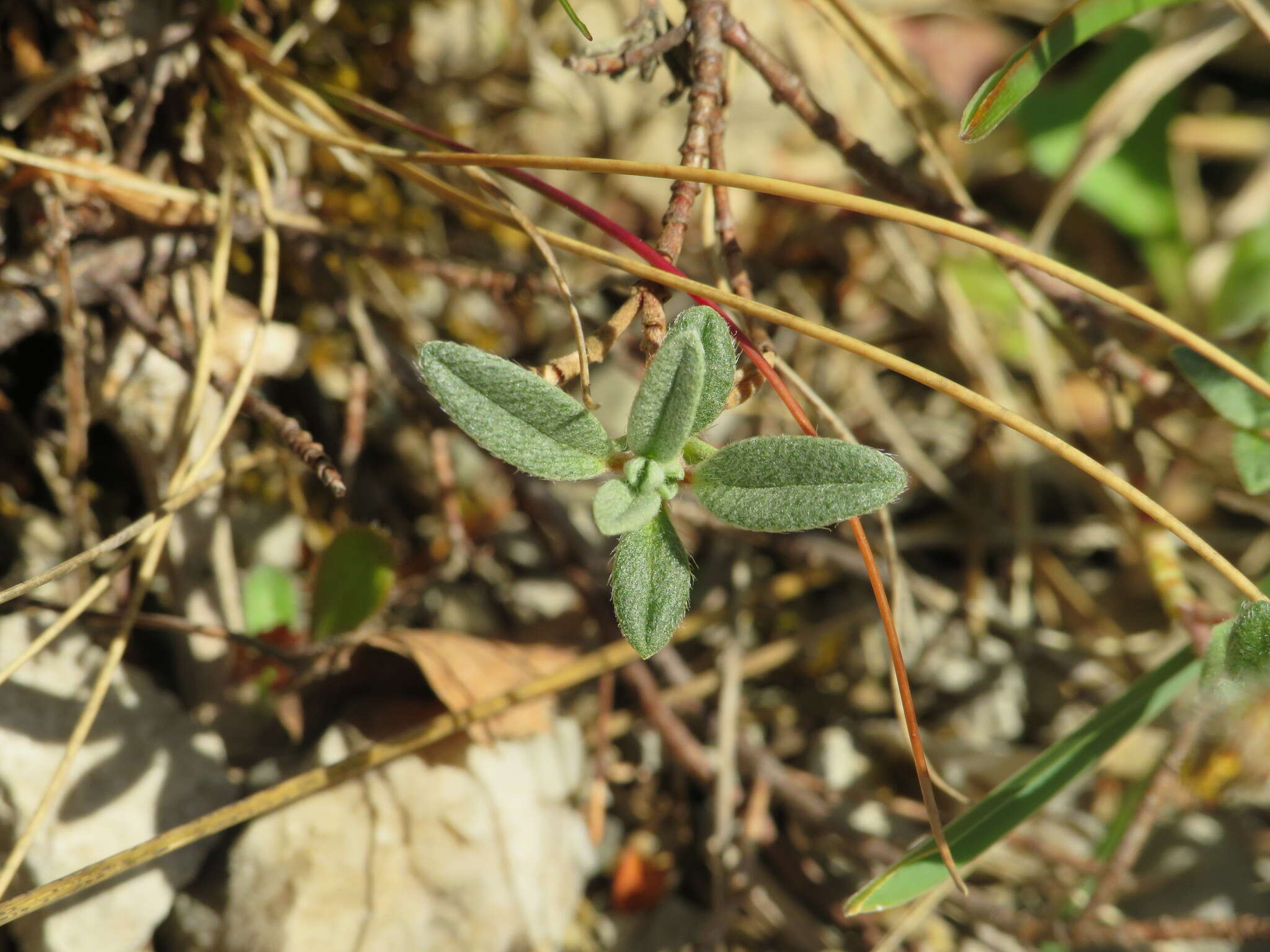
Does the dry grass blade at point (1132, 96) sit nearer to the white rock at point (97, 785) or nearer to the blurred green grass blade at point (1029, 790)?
the blurred green grass blade at point (1029, 790)

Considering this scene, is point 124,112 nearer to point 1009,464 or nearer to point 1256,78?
point 1009,464

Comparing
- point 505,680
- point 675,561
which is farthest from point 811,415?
point 505,680

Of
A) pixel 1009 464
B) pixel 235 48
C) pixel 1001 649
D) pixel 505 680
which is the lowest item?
pixel 1001 649

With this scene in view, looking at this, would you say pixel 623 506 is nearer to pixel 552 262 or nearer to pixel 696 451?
pixel 696 451

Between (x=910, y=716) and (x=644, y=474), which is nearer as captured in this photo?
(x=644, y=474)

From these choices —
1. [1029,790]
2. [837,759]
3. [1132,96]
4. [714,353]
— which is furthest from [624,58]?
[1132,96]

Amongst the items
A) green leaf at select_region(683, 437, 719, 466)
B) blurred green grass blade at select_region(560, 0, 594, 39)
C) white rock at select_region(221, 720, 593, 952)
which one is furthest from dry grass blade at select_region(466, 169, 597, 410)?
white rock at select_region(221, 720, 593, 952)
